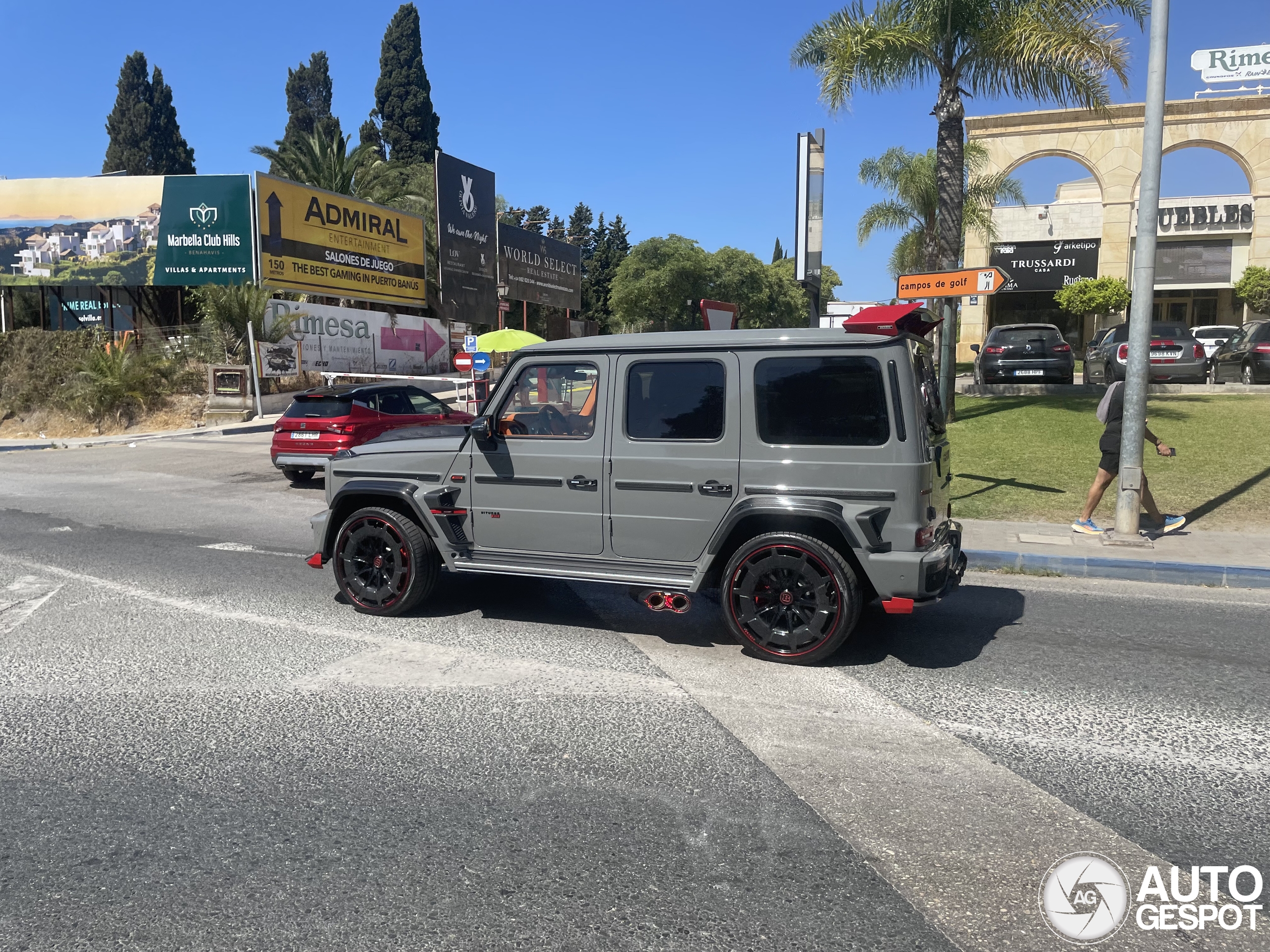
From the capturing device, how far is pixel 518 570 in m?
5.84

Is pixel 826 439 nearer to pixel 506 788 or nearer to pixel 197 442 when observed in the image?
pixel 506 788

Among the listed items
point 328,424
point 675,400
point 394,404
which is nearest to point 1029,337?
point 394,404

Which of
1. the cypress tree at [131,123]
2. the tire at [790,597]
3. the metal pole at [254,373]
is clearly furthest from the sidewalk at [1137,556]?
the cypress tree at [131,123]

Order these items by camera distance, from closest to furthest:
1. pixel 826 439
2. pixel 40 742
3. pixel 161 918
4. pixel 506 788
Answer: pixel 161 918
pixel 506 788
pixel 40 742
pixel 826 439

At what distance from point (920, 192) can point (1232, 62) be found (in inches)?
686

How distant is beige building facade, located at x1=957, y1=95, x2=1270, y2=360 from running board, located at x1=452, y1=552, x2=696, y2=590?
38013 mm

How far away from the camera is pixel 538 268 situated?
45688mm

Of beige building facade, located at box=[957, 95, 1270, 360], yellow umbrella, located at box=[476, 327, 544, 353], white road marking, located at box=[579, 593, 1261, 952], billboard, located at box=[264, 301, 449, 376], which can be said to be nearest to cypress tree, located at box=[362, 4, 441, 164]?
billboard, located at box=[264, 301, 449, 376]

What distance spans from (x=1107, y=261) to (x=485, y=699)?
44174 mm

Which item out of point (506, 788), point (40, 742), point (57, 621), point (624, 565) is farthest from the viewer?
point (57, 621)

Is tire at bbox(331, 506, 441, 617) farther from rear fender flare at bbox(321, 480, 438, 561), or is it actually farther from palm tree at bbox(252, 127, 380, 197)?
palm tree at bbox(252, 127, 380, 197)

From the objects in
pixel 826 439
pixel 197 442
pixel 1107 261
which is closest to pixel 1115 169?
pixel 1107 261

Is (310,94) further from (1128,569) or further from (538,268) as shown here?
(1128,569)

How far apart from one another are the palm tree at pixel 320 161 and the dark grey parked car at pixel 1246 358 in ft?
102
